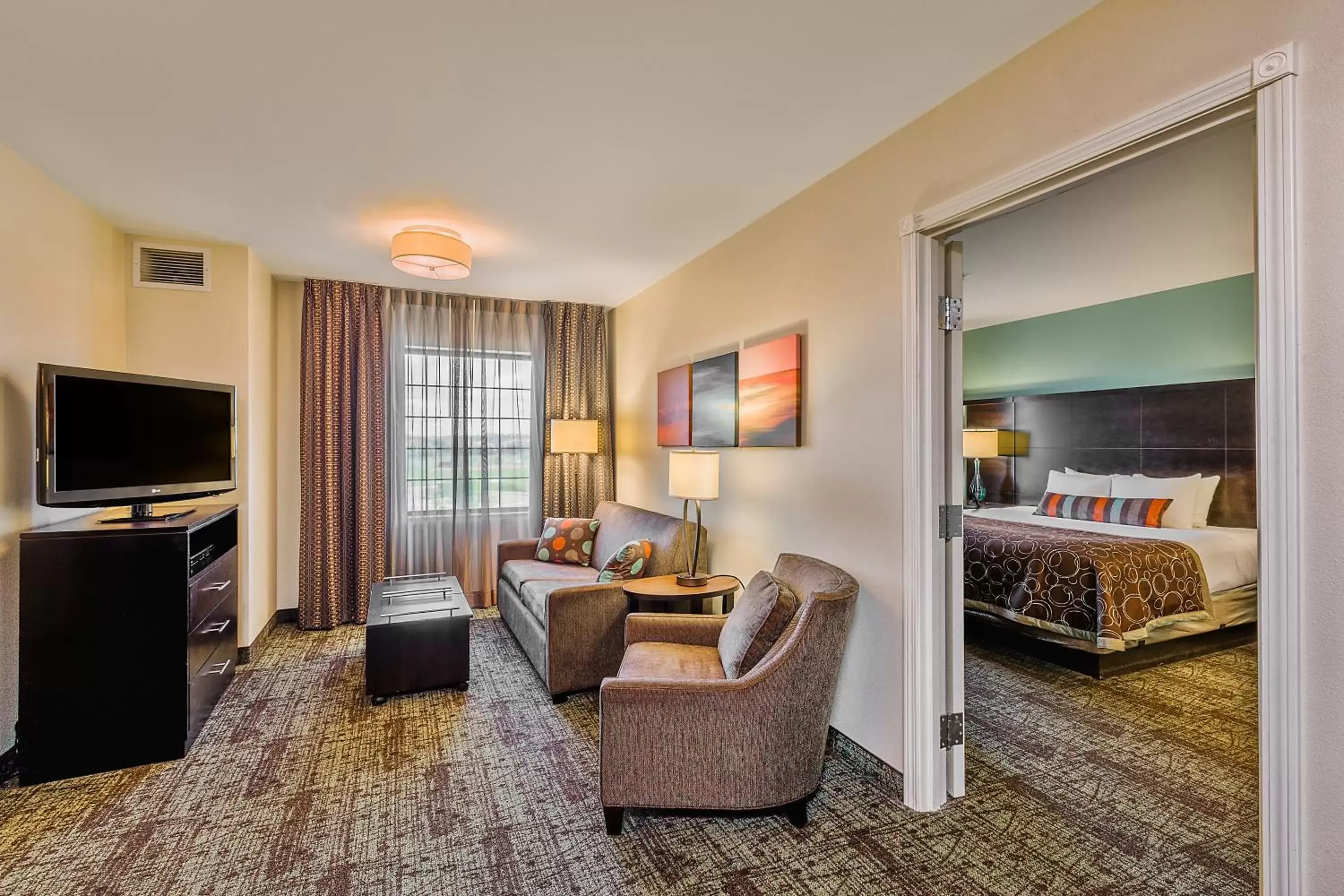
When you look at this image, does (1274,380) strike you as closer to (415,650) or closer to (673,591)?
(673,591)

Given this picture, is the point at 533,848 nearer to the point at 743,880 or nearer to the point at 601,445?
the point at 743,880

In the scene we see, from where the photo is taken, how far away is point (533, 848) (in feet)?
6.78

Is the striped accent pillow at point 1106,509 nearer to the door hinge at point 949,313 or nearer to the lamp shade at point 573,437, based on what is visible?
the door hinge at point 949,313

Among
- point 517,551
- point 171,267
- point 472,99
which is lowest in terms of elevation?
point 517,551

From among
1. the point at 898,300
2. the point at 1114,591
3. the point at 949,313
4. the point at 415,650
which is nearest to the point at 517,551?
the point at 415,650

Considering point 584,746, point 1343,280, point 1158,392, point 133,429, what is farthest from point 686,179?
point 1158,392

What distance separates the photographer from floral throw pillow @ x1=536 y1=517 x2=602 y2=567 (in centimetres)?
454

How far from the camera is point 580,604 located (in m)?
3.29

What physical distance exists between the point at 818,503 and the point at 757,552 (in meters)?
0.65

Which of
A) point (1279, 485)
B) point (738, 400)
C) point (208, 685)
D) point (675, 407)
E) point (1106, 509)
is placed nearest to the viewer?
point (1279, 485)

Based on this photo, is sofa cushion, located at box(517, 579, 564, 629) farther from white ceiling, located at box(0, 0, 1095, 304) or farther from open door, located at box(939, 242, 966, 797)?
white ceiling, located at box(0, 0, 1095, 304)

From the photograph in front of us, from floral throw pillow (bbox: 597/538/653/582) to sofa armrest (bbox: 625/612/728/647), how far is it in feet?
2.20

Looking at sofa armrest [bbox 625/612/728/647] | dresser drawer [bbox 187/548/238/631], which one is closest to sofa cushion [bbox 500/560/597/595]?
sofa armrest [bbox 625/612/728/647]

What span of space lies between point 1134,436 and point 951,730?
4.17 meters
